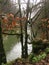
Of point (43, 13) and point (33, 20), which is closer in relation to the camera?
point (33, 20)

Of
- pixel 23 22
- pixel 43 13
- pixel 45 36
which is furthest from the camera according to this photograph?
pixel 45 36

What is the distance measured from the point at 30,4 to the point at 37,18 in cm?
123

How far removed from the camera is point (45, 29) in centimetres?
1588

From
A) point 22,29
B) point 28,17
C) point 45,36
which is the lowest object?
point 45,36

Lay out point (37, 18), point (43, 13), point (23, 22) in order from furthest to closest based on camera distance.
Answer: point (43, 13) < point (37, 18) < point (23, 22)

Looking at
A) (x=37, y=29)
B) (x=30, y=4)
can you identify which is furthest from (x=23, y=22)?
(x=37, y=29)

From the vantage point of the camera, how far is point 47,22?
1437cm

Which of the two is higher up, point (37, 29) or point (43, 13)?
point (43, 13)

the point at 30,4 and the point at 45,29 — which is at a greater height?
the point at 30,4

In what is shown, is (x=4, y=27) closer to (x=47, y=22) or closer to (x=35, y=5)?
Answer: (x=35, y=5)

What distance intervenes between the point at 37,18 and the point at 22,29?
1462 mm

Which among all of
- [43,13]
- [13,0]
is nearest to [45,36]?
[43,13]

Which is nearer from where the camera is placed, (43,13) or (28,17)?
(28,17)

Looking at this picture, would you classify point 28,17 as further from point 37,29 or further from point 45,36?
point 45,36
